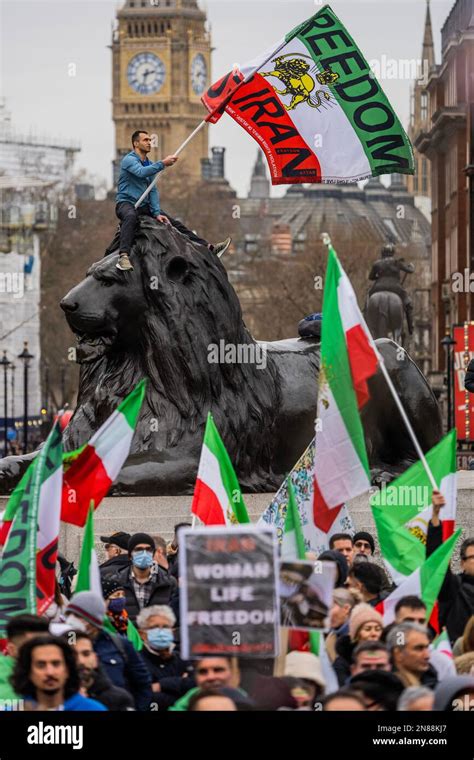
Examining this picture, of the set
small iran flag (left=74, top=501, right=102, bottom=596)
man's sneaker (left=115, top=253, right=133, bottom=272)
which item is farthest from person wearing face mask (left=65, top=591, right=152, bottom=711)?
man's sneaker (left=115, top=253, right=133, bottom=272)

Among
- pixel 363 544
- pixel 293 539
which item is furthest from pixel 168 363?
pixel 293 539

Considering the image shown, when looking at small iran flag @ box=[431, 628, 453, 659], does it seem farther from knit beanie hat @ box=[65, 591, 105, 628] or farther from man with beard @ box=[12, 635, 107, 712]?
man with beard @ box=[12, 635, 107, 712]

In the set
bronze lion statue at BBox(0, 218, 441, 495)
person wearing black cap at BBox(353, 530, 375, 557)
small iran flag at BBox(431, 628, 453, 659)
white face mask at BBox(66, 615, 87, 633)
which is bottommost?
→ small iran flag at BBox(431, 628, 453, 659)

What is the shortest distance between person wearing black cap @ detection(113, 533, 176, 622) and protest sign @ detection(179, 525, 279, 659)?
3.37m

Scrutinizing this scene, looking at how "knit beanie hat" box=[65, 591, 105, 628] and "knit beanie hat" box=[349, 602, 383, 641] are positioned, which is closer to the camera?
"knit beanie hat" box=[65, 591, 105, 628]

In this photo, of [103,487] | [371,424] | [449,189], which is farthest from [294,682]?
[449,189]

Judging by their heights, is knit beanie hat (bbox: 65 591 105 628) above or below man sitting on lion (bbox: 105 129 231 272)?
below

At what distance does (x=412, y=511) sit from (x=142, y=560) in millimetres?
1575

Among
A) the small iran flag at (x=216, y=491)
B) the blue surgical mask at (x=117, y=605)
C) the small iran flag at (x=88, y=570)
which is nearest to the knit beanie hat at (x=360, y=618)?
the small iran flag at (x=88, y=570)

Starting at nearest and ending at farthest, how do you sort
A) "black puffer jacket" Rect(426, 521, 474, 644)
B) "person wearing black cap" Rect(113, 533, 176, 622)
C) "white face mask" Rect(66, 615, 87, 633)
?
1. "white face mask" Rect(66, 615, 87, 633)
2. "black puffer jacket" Rect(426, 521, 474, 644)
3. "person wearing black cap" Rect(113, 533, 176, 622)

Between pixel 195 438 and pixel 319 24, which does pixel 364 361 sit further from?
pixel 319 24

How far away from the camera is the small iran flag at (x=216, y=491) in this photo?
1391cm

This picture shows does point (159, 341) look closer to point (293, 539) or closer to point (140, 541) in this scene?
point (140, 541)

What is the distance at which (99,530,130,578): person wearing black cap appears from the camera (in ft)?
47.7
